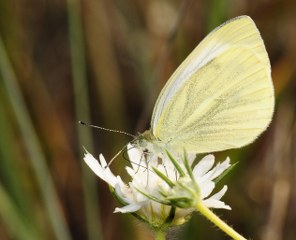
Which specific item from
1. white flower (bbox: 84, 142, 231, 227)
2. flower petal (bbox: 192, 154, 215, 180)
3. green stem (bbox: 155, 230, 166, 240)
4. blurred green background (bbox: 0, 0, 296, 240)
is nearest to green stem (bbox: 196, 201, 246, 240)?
white flower (bbox: 84, 142, 231, 227)

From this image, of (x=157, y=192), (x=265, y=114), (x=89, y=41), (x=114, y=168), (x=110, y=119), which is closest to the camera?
(x=157, y=192)

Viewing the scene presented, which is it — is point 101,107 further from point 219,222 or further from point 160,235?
point 219,222

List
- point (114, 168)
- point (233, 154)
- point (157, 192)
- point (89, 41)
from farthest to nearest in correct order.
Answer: point (89, 41), point (114, 168), point (233, 154), point (157, 192)

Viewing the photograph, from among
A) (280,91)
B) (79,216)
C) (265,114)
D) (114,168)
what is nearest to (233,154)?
(280,91)

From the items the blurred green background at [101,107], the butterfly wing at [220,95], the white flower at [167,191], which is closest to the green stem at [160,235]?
the white flower at [167,191]

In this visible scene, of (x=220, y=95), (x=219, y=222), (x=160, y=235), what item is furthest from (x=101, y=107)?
(x=219, y=222)

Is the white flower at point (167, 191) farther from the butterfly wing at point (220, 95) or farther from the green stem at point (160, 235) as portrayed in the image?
the butterfly wing at point (220, 95)

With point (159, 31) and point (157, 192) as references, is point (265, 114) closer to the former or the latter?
point (157, 192)
